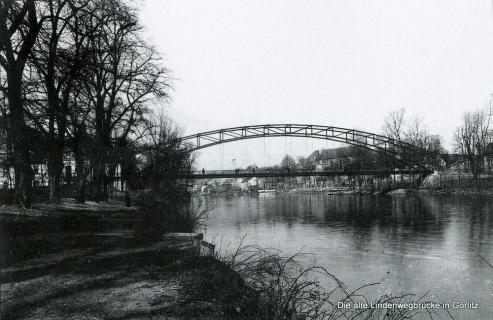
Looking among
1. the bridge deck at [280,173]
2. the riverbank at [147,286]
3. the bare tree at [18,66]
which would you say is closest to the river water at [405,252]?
the riverbank at [147,286]

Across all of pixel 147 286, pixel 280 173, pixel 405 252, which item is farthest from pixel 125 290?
pixel 280 173

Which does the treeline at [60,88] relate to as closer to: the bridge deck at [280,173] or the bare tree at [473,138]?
the bridge deck at [280,173]

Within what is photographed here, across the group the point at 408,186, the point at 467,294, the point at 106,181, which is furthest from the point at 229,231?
the point at 408,186

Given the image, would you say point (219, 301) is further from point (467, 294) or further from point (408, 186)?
point (408, 186)

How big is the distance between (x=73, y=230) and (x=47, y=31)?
645 cm

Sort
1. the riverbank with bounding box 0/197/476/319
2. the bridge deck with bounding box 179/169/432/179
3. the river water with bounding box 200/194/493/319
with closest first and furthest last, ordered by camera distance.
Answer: the riverbank with bounding box 0/197/476/319 → the river water with bounding box 200/194/493/319 → the bridge deck with bounding box 179/169/432/179

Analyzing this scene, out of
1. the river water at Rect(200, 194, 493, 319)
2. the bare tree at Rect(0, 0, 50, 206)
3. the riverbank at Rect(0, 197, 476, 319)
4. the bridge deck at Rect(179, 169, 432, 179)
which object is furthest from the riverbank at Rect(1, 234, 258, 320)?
the bridge deck at Rect(179, 169, 432, 179)

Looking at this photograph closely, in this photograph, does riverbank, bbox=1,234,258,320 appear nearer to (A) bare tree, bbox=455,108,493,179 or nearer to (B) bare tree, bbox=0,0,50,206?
(B) bare tree, bbox=0,0,50,206

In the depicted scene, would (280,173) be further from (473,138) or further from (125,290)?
(125,290)

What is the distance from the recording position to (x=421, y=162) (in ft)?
214

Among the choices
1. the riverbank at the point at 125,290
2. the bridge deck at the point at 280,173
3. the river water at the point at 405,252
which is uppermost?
the bridge deck at the point at 280,173

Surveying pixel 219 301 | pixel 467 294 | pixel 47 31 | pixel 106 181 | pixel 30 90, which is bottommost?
pixel 467 294

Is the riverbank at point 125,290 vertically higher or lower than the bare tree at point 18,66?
lower

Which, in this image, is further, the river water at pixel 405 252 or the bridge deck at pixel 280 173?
the bridge deck at pixel 280 173
